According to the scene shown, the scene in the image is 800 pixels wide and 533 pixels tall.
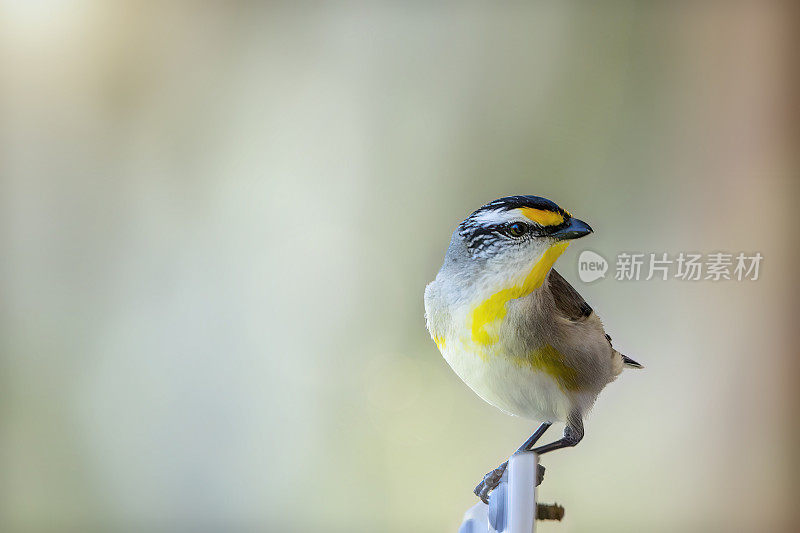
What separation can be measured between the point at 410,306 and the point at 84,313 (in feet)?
2.00

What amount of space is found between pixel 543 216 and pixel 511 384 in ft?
0.41

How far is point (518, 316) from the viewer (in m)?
0.55

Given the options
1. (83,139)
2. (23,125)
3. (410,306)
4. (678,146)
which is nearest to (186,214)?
(83,139)

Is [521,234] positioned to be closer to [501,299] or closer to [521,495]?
[501,299]

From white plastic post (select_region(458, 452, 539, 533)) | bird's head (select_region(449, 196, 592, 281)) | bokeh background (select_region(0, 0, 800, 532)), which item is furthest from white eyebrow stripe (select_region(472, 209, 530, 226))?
bokeh background (select_region(0, 0, 800, 532))

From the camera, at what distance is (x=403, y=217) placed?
4.52 ft

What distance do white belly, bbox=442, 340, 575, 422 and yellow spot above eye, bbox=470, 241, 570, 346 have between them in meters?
0.02

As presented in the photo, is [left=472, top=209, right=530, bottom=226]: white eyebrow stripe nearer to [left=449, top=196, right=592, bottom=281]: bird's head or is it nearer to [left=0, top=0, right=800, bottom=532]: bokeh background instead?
[left=449, top=196, right=592, bottom=281]: bird's head

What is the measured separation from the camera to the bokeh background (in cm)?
135

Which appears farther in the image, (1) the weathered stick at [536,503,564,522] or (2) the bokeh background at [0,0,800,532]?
(2) the bokeh background at [0,0,800,532]

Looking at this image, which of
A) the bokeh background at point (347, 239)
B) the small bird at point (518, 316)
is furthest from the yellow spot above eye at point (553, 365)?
the bokeh background at point (347, 239)

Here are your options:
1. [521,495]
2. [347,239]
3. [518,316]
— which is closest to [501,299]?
[518,316]

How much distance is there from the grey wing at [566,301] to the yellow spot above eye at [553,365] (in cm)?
4

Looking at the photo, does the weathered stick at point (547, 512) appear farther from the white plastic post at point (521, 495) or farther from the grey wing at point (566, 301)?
the grey wing at point (566, 301)
